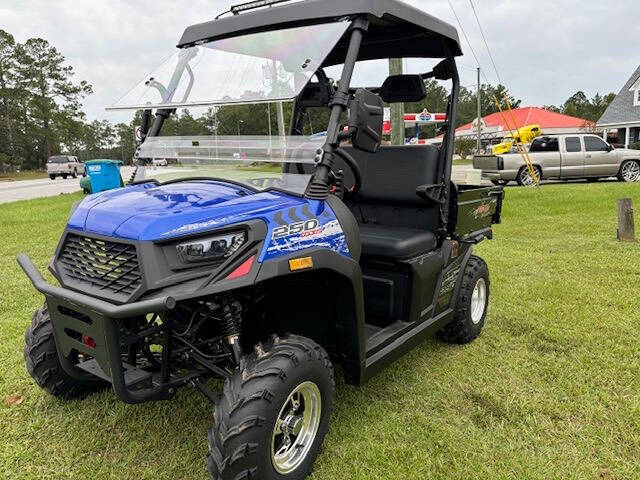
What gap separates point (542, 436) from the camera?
9.19 ft

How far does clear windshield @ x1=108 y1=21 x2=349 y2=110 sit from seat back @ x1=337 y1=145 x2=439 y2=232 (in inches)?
50.9

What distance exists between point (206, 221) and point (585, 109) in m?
88.9

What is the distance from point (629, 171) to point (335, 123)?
55.2 ft

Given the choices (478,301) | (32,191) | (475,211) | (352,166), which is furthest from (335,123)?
(32,191)

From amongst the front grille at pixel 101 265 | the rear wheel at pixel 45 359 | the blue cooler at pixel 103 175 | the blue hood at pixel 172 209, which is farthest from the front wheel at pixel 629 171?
the front grille at pixel 101 265

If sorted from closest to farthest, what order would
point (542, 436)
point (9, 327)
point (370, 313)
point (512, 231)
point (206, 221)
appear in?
point (206, 221) < point (542, 436) < point (370, 313) < point (9, 327) < point (512, 231)

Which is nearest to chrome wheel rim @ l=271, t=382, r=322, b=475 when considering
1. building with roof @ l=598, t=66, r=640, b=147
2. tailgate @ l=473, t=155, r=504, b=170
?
tailgate @ l=473, t=155, r=504, b=170

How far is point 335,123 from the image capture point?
2.54 meters

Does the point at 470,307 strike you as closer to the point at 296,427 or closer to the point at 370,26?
the point at 296,427

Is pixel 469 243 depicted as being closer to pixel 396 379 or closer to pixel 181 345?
pixel 396 379

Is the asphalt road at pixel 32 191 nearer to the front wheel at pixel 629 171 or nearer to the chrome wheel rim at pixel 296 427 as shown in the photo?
the chrome wheel rim at pixel 296 427

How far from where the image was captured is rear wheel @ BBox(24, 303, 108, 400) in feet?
9.47

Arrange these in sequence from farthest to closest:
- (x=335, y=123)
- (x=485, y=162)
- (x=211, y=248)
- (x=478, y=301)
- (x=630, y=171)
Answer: (x=630, y=171), (x=485, y=162), (x=478, y=301), (x=335, y=123), (x=211, y=248)

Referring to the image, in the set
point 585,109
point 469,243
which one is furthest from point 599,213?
point 585,109
